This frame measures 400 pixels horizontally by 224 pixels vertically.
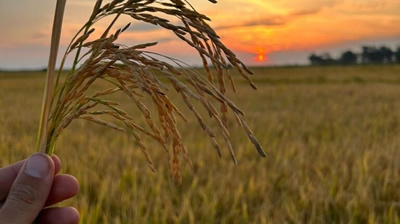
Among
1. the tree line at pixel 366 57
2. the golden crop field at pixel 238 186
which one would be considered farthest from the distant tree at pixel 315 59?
the golden crop field at pixel 238 186

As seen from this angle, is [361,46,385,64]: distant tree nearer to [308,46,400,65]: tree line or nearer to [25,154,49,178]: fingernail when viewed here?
[308,46,400,65]: tree line

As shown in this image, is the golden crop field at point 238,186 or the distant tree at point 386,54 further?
the distant tree at point 386,54

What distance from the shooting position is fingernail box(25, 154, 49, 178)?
115cm

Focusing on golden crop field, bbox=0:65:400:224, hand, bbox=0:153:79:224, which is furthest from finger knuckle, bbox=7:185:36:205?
golden crop field, bbox=0:65:400:224

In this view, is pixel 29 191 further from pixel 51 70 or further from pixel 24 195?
pixel 51 70

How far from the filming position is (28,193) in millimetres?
1220

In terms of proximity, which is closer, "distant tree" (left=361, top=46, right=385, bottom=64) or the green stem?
the green stem

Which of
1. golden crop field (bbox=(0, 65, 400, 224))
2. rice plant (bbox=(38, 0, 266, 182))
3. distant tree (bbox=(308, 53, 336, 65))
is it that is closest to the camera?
rice plant (bbox=(38, 0, 266, 182))

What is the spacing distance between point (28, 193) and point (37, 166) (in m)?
0.10

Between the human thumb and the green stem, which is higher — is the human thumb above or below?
below

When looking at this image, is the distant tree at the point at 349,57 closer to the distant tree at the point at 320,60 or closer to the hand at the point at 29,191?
the distant tree at the point at 320,60

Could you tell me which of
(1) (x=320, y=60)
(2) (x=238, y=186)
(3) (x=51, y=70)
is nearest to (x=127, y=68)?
(3) (x=51, y=70)

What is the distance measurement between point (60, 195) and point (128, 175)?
6.23ft

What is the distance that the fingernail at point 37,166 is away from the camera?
3.78ft
